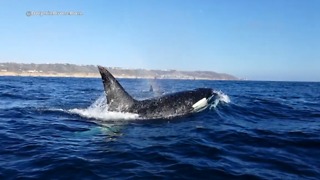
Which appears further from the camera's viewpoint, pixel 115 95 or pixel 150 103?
pixel 150 103

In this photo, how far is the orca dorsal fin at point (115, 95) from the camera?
1591 cm

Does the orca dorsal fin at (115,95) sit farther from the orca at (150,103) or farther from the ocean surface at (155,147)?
the ocean surface at (155,147)

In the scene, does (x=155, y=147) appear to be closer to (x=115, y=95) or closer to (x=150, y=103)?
(x=115, y=95)

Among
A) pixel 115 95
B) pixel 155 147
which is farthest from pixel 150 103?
pixel 155 147

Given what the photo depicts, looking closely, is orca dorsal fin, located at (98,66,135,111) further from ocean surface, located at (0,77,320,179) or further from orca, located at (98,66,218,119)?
ocean surface, located at (0,77,320,179)

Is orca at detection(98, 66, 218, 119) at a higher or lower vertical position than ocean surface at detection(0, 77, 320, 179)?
higher

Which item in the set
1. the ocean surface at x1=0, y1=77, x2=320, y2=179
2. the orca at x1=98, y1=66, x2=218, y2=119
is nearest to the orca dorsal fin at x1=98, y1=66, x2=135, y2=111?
the orca at x1=98, y1=66, x2=218, y2=119


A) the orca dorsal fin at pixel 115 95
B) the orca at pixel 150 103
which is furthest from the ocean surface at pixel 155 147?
the orca at pixel 150 103

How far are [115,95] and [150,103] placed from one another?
1.80m

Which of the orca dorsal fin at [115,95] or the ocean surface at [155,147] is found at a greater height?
the orca dorsal fin at [115,95]

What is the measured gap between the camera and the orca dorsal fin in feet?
52.2

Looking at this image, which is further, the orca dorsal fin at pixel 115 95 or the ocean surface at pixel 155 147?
the orca dorsal fin at pixel 115 95

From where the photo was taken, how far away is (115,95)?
16.3 metres

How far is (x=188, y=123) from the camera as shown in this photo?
1502 cm
